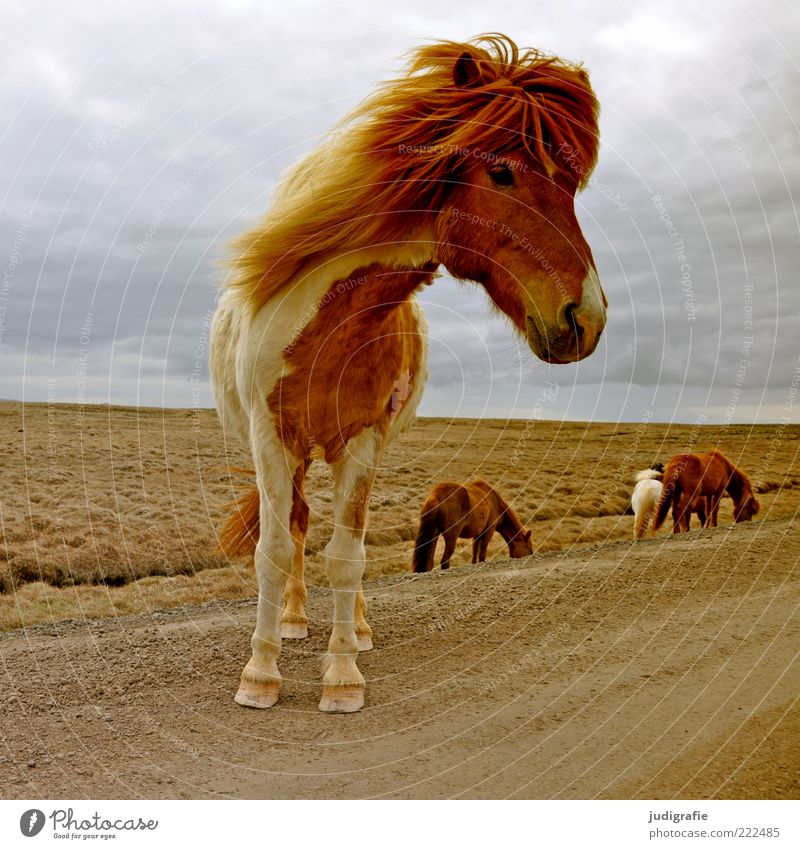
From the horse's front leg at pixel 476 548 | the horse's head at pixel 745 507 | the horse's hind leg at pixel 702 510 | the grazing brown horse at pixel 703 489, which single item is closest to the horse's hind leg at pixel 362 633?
the horse's front leg at pixel 476 548

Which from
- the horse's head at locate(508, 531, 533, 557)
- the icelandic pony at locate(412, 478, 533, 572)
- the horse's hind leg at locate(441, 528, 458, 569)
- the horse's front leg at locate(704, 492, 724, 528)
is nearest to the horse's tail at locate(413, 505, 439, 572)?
the icelandic pony at locate(412, 478, 533, 572)

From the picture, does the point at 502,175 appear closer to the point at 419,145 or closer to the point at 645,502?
the point at 419,145

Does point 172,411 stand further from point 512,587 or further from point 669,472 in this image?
point 512,587

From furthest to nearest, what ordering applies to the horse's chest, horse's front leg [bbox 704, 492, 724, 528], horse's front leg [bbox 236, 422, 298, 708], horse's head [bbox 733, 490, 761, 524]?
1. horse's head [bbox 733, 490, 761, 524]
2. horse's front leg [bbox 704, 492, 724, 528]
3. horse's front leg [bbox 236, 422, 298, 708]
4. the horse's chest

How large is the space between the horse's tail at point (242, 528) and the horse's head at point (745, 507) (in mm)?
9174

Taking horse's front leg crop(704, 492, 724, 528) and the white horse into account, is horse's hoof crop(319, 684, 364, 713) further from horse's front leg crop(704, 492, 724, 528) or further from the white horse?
horse's front leg crop(704, 492, 724, 528)

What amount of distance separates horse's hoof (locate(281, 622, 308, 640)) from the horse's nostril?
354 cm

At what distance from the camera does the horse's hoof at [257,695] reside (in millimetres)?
4449

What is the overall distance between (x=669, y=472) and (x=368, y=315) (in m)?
8.76

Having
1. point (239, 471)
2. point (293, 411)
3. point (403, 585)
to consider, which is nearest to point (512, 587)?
point (403, 585)

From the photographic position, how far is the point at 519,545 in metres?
10.4

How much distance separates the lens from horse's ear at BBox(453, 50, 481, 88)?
145 inches

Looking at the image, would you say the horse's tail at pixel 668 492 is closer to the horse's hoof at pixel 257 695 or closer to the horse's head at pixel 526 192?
the horse's hoof at pixel 257 695

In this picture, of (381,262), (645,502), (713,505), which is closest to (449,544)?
(645,502)
